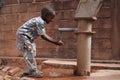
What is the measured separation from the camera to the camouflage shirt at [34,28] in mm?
5055

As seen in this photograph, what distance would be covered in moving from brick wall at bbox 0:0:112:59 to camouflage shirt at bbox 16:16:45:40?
358 centimetres

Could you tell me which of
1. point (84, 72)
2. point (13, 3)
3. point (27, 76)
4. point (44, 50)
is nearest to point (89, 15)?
point (84, 72)

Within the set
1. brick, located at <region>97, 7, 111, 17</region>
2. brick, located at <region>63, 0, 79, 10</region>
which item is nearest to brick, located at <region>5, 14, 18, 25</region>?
brick, located at <region>63, 0, 79, 10</region>

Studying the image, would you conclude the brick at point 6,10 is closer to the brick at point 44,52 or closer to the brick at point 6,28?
the brick at point 6,28

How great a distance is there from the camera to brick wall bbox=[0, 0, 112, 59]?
840 cm

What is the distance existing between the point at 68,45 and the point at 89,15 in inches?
153

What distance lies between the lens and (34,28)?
512cm

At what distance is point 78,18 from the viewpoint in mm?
5121

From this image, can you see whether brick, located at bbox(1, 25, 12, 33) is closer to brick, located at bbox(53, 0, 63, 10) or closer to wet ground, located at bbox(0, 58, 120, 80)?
wet ground, located at bbox(0, 58, 120, 80)

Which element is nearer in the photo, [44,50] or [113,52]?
[113,52]

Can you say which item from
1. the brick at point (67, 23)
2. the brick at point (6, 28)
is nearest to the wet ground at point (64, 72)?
the brick at point (6, 28)

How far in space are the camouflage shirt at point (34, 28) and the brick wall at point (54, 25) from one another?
3.58 meters

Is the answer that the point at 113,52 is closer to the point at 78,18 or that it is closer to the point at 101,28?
the point at 101,28

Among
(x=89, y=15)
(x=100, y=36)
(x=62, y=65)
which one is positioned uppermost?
(x=89, y=15)
